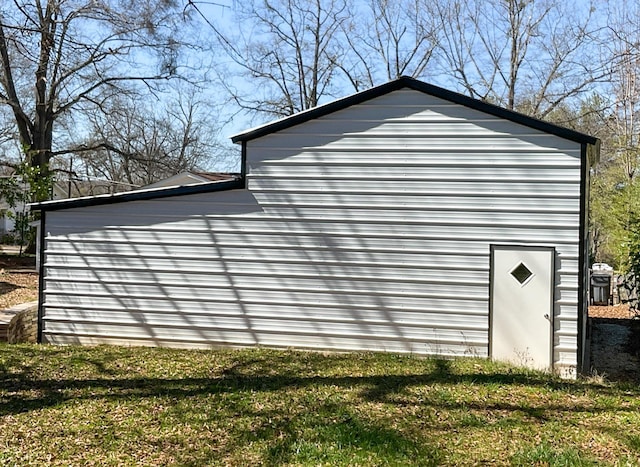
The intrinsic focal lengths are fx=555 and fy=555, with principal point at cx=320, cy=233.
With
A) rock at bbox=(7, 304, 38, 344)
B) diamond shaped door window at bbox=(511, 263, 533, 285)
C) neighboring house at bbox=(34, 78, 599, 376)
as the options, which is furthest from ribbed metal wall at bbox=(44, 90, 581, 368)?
rock at bbox=(7, 304, 38, 344)

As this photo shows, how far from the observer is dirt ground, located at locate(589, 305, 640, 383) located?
736 cm

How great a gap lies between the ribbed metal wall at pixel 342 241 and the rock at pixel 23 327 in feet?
2.62

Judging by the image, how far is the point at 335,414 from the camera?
192 inches

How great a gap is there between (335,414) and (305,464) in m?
0.95

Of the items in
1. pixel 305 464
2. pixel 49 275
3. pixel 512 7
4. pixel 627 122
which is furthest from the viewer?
pixel 512 7

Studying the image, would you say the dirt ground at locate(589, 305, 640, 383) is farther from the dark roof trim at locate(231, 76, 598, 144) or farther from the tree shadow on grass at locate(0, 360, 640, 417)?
the dark roof trim at locate(231, 76, 598, 144)

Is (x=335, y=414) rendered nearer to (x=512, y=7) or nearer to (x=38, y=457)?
(x=38, y=457)

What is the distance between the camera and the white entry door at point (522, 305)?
263 inches

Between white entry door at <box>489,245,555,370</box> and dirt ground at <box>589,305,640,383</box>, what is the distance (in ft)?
2.91

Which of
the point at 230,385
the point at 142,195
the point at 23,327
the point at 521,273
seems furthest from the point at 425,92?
the point at 23,327

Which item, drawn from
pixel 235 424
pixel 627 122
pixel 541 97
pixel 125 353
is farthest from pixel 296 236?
pixel 541 97

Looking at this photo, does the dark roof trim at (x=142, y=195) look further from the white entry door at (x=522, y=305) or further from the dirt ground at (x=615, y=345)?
the dirt ground at (x=615, y=345)

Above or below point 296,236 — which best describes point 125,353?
below

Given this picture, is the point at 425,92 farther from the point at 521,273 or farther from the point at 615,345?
the point at 615,345
